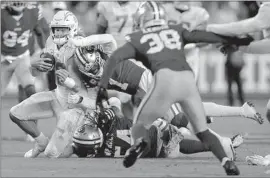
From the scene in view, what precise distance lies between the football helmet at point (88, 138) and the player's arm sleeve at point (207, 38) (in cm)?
179

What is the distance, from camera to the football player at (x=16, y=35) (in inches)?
544

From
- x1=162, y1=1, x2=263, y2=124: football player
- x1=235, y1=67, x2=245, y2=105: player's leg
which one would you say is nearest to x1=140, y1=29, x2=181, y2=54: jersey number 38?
x1=162, y1=1, x2=263, y2=124: football player

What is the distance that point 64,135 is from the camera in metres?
10.5

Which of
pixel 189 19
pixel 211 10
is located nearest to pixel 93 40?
pixel 189 19

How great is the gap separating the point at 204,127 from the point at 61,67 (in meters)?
2.68

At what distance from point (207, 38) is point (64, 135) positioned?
243 cm

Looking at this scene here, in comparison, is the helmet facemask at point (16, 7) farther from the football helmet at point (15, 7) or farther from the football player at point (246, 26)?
the football player at point (246, 26)

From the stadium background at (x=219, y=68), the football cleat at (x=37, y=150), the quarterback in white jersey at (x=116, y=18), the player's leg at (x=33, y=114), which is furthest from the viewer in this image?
the stadium background at (x=219, y=68)

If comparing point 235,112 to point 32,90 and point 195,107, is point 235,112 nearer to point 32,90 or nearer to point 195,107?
point 195,107

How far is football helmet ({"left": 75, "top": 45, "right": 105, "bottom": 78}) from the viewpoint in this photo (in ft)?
34.8

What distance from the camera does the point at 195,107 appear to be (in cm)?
861

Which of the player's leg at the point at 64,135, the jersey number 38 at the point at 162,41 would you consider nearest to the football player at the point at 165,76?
the jersey number 38 at the point at 162,41

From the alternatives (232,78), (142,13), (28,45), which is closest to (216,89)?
(232,78)

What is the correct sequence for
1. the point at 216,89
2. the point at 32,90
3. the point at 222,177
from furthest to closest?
the point at 216,89 → the point at 32,90 → the point at 222,177
